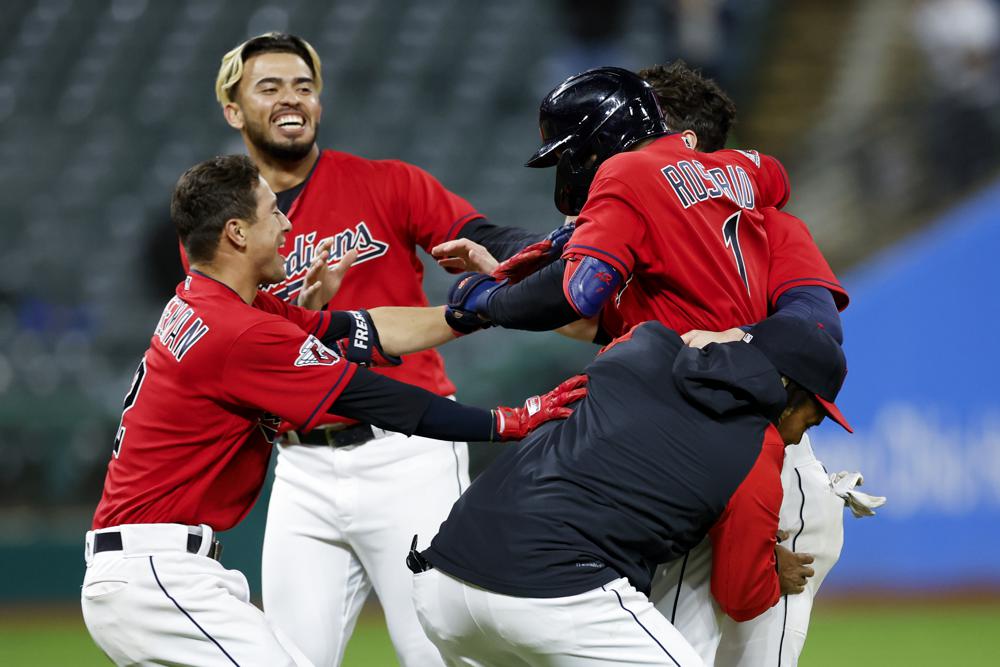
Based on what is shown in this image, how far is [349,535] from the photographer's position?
4.18 metres

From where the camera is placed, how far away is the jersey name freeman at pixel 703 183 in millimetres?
3137

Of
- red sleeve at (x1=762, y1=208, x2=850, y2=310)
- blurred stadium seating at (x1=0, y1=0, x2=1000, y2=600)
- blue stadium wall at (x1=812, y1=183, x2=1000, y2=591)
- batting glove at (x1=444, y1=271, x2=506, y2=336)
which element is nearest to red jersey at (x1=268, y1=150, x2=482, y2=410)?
batting glove at (x1=444, y1=271, x2=506, y2=336)

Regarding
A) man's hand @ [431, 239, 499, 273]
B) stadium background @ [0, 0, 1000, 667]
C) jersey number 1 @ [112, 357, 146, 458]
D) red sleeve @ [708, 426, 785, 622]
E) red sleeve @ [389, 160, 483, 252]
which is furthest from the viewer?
stadium background @ [0, 0, 1000, 667]

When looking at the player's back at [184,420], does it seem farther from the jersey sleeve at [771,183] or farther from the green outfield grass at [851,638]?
the green outfield grass at [851,638]

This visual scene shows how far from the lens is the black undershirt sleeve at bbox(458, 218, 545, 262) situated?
4250 millimetres

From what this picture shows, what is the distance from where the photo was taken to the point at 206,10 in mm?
12016

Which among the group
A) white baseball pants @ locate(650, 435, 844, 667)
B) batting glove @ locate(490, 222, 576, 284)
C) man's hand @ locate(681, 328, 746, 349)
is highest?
batting glove @ locate(490, 222, 576, 284)

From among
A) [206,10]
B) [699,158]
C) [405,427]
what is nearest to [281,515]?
[405,427]

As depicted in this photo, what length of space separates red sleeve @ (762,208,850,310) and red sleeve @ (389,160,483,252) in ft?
4.47

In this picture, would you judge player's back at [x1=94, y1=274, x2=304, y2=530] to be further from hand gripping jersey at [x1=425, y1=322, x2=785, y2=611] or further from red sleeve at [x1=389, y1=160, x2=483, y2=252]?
red sleeve at [x1=389, y1=160, x2=483, y2=252]

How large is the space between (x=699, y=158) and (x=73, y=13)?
1022cm

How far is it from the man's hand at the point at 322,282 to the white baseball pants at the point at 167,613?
3.60ft

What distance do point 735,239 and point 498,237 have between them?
1310 mm

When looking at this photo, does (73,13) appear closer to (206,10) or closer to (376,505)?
(206,10)
